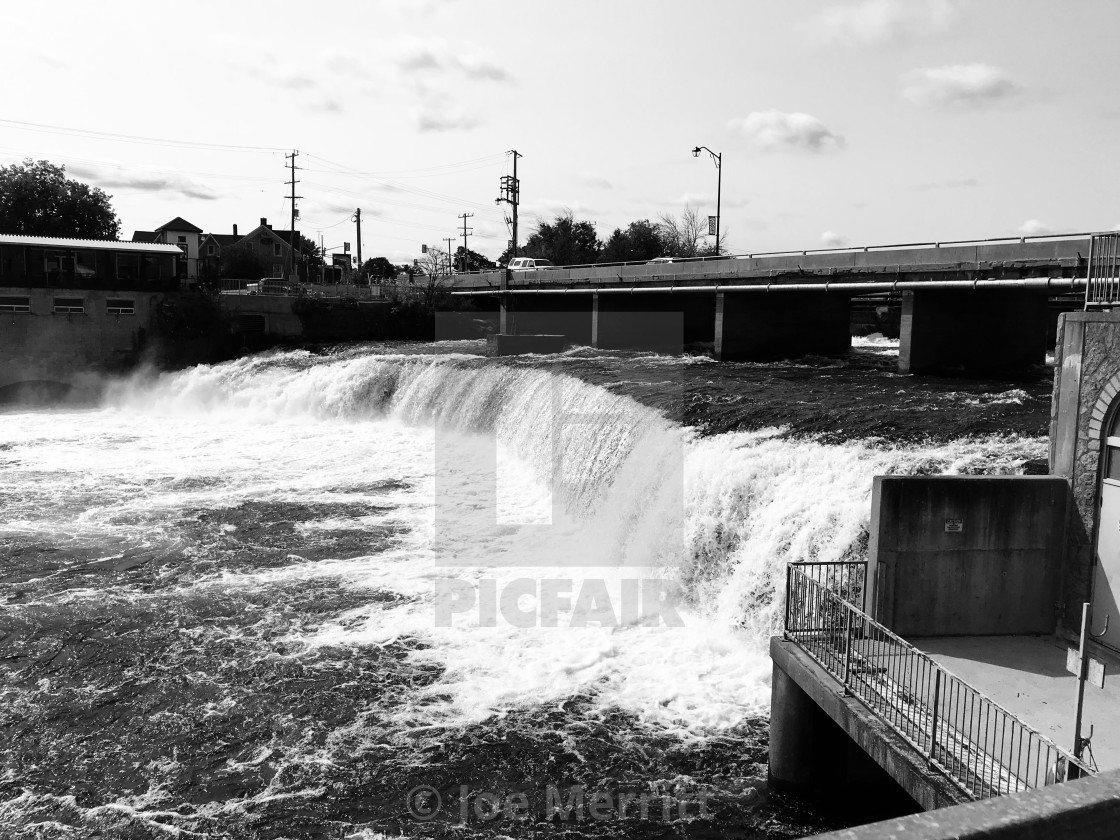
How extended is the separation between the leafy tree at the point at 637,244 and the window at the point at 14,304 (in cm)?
5228

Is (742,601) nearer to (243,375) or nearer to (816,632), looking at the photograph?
(816,632)

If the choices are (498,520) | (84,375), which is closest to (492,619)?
A: (498,520)

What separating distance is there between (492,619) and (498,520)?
19.1ft

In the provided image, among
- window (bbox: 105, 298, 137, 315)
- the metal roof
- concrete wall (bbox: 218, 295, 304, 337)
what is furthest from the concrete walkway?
the metal roof

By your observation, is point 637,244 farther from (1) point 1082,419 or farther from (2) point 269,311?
(1) point 1082,419

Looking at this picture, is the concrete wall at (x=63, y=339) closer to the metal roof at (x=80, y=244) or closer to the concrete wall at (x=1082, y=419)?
the metal roof at (x=80, y=244)

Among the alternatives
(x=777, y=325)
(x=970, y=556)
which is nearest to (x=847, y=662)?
(x=970, y=556)

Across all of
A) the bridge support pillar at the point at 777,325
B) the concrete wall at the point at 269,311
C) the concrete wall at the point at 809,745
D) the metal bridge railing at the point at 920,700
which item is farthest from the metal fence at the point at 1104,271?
the concrete wall at the point at 269,311

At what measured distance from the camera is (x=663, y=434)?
1834 cm

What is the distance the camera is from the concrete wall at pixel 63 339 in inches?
1676

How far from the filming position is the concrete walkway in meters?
7.85

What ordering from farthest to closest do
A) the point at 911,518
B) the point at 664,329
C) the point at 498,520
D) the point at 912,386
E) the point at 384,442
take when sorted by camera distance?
the point at 664,329 < the point at 384,442 < the point at 912,386 < the point at 498,520 < the point at 911,518

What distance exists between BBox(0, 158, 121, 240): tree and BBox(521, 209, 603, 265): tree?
40.9m

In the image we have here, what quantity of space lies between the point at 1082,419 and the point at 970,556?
6.31ft
